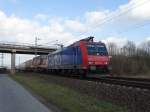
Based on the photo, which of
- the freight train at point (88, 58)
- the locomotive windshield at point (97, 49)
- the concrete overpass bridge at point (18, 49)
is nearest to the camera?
the freight train at point (88, 58)

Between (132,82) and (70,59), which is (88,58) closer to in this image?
(70,59)

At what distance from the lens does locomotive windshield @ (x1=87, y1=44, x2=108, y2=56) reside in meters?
30.7

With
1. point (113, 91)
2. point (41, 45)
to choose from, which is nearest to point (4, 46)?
point (41, 45)

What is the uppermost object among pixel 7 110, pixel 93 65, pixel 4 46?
pixel 4 46

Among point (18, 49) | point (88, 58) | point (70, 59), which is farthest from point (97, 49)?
point (18, 49)

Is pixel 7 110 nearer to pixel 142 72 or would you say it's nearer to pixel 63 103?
pixel 63 103

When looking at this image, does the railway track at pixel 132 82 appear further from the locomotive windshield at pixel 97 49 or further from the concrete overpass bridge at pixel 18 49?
the concrete overpass bridge at pixel 18 49

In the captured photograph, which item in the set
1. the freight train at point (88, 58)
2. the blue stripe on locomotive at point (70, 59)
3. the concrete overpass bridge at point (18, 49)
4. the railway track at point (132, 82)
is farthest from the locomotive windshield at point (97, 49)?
the concrete overpass bridge at point (18, 49)

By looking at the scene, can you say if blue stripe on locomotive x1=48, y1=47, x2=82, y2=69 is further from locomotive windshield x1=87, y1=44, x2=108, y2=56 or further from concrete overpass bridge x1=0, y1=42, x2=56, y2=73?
concrete overpass bridge x1=0, y1=42, x2=56, y2=73

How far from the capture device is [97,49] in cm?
3123

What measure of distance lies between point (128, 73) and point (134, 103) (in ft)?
125

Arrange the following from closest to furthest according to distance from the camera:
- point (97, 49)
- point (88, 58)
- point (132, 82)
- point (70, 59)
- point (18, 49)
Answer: point (132, 82), point (88, 58), point (97, 49), point (70, 59), point (18, 49)

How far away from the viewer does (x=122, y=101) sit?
1415 cm

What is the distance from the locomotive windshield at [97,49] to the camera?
30.7 metres
